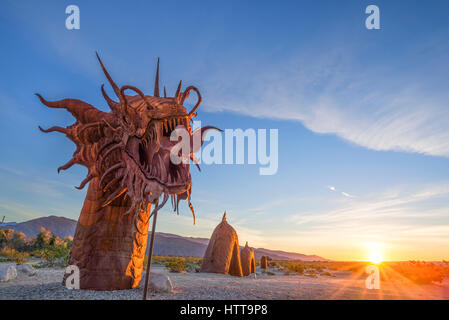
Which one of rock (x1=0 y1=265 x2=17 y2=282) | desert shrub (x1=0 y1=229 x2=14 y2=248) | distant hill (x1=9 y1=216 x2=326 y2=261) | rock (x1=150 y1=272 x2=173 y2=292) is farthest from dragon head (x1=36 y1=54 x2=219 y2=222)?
distant hill (x1=9 y1=216 x2=326 y2=261)

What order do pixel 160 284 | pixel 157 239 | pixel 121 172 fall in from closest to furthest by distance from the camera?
pixel 121 172 → pixel 160 284 → pixel 157 239

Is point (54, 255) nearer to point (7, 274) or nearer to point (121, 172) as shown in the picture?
point (7, 274)

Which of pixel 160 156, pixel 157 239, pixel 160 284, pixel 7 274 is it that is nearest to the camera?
pixel 160 156

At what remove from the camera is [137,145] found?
4742 mm

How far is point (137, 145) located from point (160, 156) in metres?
0.50

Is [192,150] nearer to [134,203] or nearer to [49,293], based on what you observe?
[134,203]

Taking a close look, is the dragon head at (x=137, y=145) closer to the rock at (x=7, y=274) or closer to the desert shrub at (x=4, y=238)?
the rock at (x=7, y=274)

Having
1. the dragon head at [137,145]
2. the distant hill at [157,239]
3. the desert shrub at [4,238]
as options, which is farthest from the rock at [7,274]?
the distant hill at [157,239]

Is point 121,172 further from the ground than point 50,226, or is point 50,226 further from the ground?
point 121,172

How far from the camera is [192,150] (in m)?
5.09

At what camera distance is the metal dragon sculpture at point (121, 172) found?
4.56 m

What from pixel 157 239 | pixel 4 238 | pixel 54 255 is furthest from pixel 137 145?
pixel 157 239
